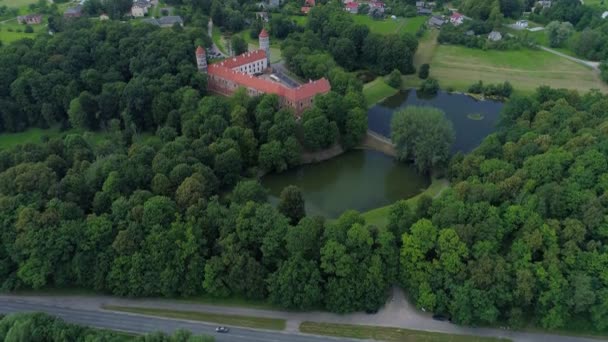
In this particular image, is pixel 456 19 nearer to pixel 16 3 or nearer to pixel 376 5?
pixel 376 5

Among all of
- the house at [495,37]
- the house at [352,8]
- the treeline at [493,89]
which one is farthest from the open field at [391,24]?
the treeline at [493,89]

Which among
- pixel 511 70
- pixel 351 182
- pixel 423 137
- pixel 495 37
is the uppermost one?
pixel 495 37

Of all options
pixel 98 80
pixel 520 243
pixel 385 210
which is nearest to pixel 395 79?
pixel 385 210

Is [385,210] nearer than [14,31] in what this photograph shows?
Yes

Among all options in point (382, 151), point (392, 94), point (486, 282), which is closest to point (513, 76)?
point (392, 94)

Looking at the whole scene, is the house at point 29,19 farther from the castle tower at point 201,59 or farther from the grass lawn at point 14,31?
the castle tower at point 201,59

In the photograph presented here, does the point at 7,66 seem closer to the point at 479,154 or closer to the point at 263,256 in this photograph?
the point at 263,256
